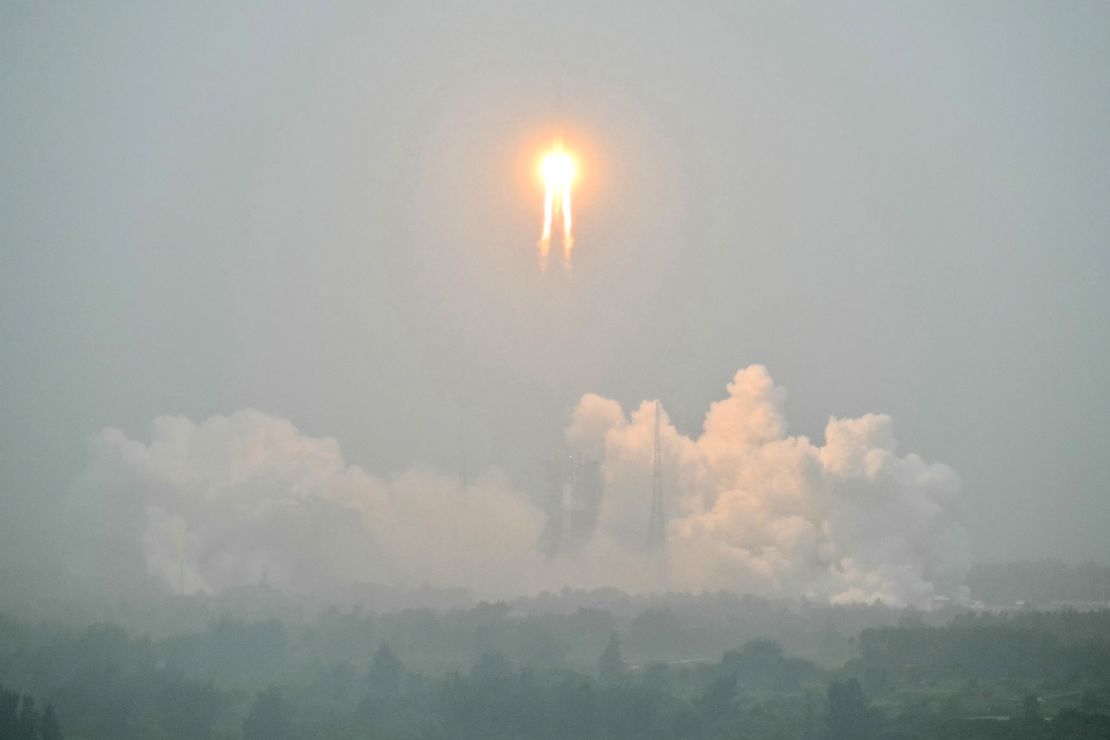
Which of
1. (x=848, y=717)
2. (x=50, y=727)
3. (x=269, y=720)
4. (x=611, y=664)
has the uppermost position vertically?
(x=611, y=664)

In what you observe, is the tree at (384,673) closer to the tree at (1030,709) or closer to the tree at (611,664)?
the tree at (611,664)

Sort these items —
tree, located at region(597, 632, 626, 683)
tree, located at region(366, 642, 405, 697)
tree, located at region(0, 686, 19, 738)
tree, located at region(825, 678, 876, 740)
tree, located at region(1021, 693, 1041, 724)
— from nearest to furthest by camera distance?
tree, located at region(0, 686, 19, 738) → tree, located at region(1021, 693, 1041, 724) → tree, located at region(825, 678, 876, 740) → tree, located at region(366, 642, 405, 697) → tree, located at region(597, 632, 626, 683)

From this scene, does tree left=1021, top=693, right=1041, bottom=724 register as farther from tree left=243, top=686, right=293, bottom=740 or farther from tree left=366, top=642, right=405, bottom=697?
tree left=243, top=686, right=293, bottom=740

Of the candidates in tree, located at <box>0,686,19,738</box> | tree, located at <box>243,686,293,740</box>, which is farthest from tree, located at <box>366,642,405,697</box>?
tree, located at <box>0,686,19,738</box>

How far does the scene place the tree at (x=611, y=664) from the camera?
98.1 m

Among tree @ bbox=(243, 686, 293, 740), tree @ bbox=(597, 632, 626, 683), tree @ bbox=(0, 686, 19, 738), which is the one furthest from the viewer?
tree @ bbox=(597, 632, 626, 683)

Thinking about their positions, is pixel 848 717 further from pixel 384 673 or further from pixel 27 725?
pixel 27 725

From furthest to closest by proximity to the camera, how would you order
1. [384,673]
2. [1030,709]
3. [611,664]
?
[611,664] → [384,673] → [1030,709]

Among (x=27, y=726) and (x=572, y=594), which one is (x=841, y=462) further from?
(x=27, y=726)

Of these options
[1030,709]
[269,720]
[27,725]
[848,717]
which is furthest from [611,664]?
[27,725]

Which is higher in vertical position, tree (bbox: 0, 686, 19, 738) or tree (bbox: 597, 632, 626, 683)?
tree (bbox: 597, 632, 626, 683)

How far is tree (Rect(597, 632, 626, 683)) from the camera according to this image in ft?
Result: 322

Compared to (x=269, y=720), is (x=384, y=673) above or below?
above

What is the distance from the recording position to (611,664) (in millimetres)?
99562
